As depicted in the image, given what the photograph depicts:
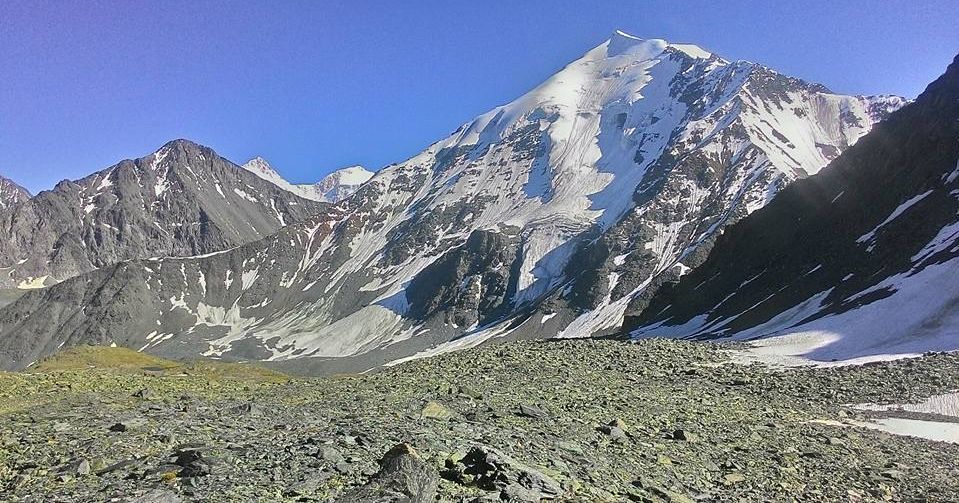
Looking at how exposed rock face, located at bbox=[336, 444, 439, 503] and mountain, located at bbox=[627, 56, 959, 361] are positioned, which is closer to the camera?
exposed rock face, located at bbox=[336, 444, 439, 503]

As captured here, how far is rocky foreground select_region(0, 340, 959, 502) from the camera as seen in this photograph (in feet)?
40.0

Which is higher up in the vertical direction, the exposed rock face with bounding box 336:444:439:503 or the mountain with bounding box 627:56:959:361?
the exposed rock face with bounding box 336:444:439:503

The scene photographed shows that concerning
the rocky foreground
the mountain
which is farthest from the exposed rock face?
the mountain

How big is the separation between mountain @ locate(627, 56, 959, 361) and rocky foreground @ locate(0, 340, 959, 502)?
27.8 metres

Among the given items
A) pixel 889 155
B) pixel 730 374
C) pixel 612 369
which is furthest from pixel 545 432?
pixel 889 155

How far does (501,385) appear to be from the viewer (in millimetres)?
30438

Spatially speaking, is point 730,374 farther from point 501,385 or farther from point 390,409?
point 390,409

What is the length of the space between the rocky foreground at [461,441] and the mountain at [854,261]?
27781 mm

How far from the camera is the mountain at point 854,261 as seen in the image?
204 feet

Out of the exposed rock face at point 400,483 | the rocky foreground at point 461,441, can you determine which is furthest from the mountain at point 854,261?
the exposed rock face at point 400,483

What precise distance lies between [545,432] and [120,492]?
1185cm

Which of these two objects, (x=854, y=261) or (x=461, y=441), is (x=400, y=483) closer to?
(x=461, y=441)

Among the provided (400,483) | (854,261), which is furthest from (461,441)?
(854,261)

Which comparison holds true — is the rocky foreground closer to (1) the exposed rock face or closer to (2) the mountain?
(1) the exposed rock face
